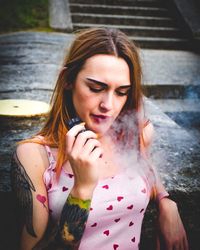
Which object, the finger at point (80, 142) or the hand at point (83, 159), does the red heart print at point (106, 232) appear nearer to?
the hand at point (83, 159)

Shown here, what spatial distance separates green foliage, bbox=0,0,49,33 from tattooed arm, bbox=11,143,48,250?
345 inches

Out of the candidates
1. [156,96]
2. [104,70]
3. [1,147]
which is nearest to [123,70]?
[104,70]

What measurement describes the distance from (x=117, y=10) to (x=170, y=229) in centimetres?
1002

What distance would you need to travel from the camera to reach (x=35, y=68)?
5.65 m

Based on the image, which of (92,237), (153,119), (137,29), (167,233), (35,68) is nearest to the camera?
(92,237)

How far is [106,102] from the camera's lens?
5.94ft

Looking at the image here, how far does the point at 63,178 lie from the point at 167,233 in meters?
0.83

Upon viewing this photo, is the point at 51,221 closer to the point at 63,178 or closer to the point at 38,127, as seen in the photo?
the point at 63,178

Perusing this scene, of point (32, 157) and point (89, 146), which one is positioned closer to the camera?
point (89, 146)

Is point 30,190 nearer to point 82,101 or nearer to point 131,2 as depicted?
point 82,101

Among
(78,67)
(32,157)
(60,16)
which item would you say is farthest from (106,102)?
(60,16)

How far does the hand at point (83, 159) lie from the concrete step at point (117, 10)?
32.6ft

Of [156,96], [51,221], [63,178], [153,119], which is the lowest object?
[156,96]

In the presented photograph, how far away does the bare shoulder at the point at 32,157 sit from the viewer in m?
1.71
